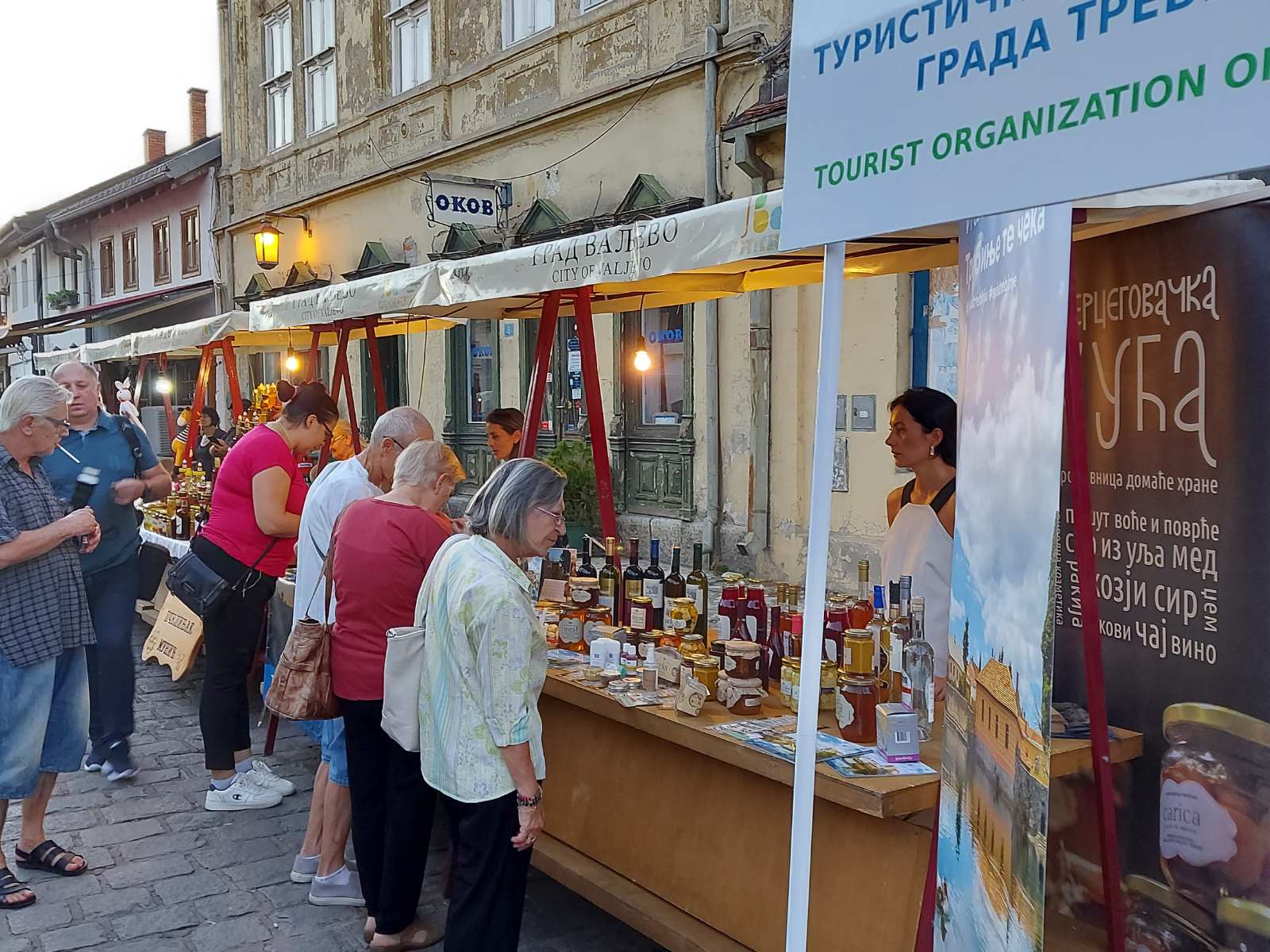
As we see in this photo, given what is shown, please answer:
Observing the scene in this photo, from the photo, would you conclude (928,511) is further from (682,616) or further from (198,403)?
(198,403)

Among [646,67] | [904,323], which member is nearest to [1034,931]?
[904,323]

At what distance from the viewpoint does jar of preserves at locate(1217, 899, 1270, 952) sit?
6.59 ft

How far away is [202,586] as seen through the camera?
4.65m

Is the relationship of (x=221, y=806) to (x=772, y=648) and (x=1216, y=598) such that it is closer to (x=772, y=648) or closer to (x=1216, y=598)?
(x=772, y=648)

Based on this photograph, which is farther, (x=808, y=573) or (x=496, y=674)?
(x=496, y=674)

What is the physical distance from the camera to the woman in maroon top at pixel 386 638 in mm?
3205

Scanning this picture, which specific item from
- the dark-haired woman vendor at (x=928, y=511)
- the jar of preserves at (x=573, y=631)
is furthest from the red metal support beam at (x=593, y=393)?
the dark-haired woman vendor at (x=928, y=511)

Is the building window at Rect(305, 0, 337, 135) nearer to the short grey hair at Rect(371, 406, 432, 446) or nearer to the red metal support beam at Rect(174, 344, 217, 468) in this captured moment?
the red metal support beam at Rect(174, 344, 217, 468)

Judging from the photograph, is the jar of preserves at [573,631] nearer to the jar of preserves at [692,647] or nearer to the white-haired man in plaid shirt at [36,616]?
the jar of preserves at [692,647]

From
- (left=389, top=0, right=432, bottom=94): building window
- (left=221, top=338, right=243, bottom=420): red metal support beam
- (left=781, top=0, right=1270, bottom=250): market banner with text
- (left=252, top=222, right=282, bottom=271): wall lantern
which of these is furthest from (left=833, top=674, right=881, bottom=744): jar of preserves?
(left=252, top=222, right=282, bottom=271): wall lantern

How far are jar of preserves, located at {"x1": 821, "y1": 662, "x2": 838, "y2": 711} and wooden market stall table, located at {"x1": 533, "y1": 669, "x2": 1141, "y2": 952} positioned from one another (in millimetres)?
34

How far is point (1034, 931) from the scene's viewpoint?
1528 mm

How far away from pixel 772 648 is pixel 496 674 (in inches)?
45.6

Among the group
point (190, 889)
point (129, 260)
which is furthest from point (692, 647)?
point (129, 260)
